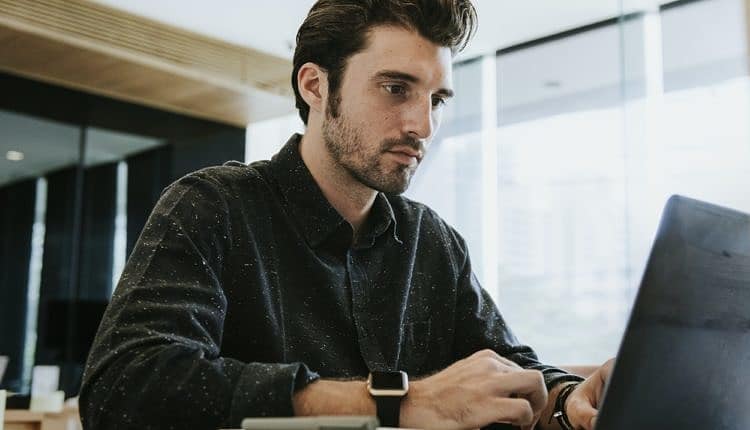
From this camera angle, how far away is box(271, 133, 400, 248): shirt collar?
1.42m

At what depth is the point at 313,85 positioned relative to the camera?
1.59 m

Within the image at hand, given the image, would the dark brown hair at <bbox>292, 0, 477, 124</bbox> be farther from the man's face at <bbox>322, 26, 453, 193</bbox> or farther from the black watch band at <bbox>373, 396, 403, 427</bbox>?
the black watch band at <bbox>373, 396, 403, 427</bbox>

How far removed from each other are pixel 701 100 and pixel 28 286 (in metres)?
4.09

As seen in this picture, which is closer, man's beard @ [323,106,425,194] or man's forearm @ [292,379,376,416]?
man's forearm @ [292,379,376,416]

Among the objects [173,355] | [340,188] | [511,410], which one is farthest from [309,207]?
[511,410]

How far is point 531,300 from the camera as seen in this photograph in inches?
220

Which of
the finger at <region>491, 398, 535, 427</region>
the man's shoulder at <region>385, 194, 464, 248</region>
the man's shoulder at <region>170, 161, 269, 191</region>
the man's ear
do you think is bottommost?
the finger at <region>491, 398, 535, 427</region>

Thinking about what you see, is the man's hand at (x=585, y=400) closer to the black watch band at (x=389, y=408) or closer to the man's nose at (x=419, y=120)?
the black watch band at (x=389, y=408)

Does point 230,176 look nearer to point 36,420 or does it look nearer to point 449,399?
point 449,399

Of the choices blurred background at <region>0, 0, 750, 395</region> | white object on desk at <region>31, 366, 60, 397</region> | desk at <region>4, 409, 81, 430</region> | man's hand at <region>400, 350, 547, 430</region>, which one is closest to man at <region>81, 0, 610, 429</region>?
man's hand at <region>400, 350, 547, 430</region>

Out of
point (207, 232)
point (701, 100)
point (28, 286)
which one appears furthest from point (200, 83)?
point (207, 232)

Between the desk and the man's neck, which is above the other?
the man's neck

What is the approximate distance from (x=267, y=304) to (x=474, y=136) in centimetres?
490

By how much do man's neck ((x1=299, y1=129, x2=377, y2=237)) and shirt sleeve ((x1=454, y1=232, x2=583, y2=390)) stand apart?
0.25 m
